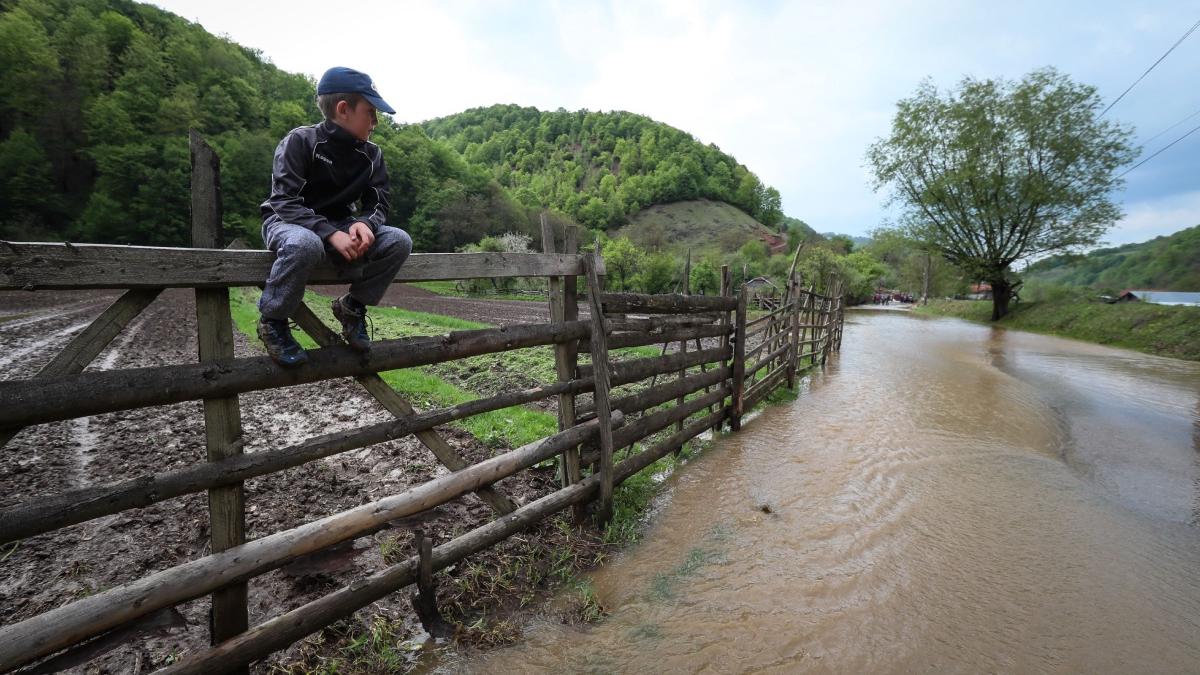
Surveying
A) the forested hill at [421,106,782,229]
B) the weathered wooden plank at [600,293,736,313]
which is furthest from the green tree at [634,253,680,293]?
the forested hill at [421,106,782,229]

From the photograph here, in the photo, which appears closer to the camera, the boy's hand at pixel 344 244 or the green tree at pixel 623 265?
the boy's hand at pixel 344 244

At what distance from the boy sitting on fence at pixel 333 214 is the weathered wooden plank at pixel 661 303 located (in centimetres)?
208

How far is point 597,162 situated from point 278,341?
149m

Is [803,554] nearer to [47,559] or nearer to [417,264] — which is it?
[417,264]

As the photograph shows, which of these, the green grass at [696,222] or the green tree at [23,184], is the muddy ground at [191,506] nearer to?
the green tree at [23,184]

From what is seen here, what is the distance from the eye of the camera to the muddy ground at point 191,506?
2.77m

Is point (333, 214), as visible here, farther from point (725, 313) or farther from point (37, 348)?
point (37, 348)

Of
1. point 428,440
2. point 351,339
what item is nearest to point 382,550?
point 428,440

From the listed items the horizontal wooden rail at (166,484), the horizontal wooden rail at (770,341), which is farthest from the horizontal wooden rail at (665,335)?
the horizontal wooden rail at (166,484)

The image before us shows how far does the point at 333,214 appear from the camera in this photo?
242 centimetres

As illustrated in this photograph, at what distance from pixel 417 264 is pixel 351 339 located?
58 cm

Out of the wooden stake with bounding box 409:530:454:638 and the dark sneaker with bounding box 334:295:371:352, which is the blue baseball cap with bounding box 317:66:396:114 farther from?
the wooden stake with bounding box 409:530:454:638

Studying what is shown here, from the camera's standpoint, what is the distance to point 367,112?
2418mm

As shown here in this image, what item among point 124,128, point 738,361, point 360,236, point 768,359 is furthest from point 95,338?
point 124,128
